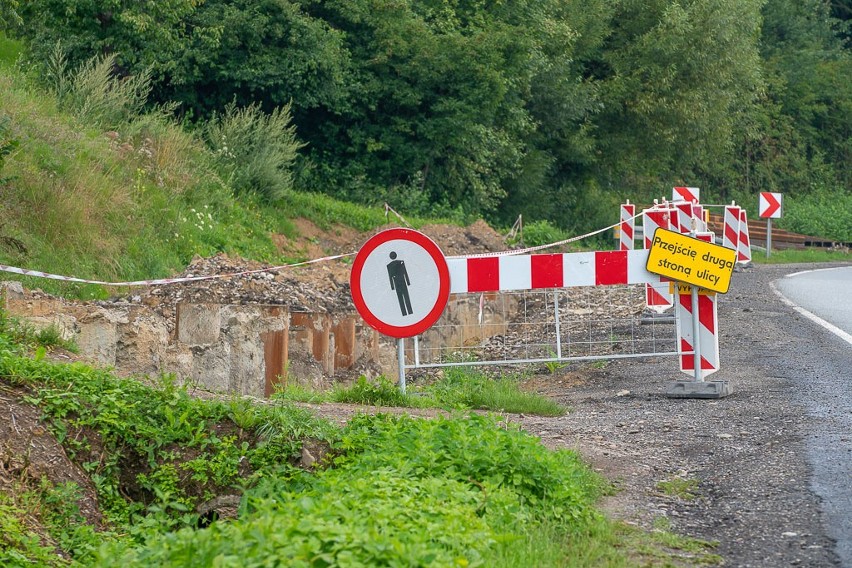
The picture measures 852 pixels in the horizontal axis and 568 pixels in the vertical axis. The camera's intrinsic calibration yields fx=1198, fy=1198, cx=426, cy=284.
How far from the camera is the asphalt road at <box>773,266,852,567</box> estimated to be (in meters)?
5.62

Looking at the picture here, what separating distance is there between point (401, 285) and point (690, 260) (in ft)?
7.77

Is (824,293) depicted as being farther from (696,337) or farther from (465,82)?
(465,82)

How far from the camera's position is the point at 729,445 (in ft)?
23.6

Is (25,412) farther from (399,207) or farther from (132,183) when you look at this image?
(399,207)

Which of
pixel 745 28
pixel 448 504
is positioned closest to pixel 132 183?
pixel 448 504

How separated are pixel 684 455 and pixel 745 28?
31.2 metres

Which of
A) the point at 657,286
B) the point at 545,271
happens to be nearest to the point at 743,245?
the point at 657,286

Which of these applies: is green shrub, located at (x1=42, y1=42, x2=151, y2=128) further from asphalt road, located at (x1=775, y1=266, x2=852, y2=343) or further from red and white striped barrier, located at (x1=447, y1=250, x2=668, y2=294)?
red and white striped barrier, located at (x1=447, y1=250, x2=668, y2=294)

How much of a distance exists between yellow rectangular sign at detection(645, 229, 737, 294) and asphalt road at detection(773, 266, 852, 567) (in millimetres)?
1091

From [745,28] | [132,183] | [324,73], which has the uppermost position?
[745,28]

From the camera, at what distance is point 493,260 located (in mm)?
9211

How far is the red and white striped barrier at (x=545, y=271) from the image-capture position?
915 centimetres

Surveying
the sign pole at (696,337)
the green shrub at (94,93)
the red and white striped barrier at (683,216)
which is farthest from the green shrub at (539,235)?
the sign pole at (696,337)

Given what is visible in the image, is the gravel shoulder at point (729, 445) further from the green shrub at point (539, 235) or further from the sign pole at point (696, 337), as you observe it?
the green shrub at point (539, 235)
